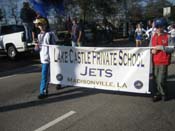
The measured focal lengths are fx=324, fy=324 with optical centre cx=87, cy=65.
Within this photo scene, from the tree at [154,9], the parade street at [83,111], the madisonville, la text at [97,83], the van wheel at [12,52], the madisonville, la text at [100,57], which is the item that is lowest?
the parade street at [83,111]

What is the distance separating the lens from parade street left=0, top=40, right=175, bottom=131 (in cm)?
554

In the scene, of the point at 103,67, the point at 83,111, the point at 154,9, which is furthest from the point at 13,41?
the point at 154,9

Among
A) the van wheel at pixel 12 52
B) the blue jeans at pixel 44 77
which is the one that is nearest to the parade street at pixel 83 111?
the blue jeans at pixel 44 77

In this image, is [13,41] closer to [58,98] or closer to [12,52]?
[12,52]

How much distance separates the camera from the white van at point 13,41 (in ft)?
53.0

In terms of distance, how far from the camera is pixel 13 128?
5.59 meters

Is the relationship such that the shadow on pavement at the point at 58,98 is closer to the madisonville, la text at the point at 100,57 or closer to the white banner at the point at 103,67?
the white banner at the point at 103,67

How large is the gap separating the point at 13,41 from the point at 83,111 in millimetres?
11104

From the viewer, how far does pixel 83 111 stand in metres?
6.40

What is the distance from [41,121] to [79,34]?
7.55 meters

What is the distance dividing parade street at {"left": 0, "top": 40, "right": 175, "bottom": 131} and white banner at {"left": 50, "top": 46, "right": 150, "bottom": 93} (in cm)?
33

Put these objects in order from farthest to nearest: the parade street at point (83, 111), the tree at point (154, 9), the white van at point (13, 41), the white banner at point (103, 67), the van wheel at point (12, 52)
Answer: the tree at point (154, 9) < the van wheel at point (12, 52) < the white van at point (13, 41) < the white banner at point (103, 67) < the parade street at point (83, 111)

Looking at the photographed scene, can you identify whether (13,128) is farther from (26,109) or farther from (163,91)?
(163,91)

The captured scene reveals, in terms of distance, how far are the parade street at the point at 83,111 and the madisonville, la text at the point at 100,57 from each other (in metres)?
0.81
